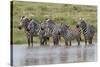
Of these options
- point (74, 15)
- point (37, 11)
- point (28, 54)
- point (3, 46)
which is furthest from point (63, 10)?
point (3, 46)

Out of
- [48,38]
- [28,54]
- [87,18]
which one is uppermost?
[87,18]

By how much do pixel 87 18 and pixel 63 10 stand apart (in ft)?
1.32

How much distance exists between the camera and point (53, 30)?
2.74 m

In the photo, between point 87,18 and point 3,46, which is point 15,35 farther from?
point 87,18

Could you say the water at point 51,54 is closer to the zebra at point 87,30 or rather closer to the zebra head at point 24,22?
the zebra at point 87,30

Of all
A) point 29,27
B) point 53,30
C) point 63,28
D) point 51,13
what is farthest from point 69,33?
point 29,27

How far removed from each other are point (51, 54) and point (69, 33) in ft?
1.32

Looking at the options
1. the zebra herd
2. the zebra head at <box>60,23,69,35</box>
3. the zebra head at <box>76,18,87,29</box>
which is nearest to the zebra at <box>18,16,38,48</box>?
the zebra herd

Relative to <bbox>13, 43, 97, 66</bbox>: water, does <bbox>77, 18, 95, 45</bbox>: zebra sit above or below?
above

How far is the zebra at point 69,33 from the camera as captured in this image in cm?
280

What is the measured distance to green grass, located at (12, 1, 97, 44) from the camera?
2.55 m

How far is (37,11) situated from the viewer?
2672 millimetres

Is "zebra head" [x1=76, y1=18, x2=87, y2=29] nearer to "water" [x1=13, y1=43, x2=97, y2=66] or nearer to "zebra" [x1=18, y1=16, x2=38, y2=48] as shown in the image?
"water" [x1=13, y1=43, x2=97, y2=66]

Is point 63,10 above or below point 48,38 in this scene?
above
